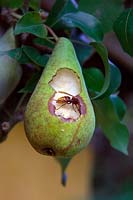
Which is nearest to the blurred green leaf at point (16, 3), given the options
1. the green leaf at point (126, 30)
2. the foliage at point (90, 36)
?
the foliage at point (90, 36)

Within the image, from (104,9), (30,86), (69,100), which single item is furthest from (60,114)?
(104,9)

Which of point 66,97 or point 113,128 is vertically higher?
point 66,97

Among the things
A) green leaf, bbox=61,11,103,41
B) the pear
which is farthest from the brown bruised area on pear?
green leaf, bbox=61,11,103,41

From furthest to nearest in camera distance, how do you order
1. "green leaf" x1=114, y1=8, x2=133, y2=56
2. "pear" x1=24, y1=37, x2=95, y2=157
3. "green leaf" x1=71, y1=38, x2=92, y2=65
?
"green leaf" x1=71, y1=38, x2=92, y2=65, "green leaf" x1=114, y1=8, x2=133, y2=56, "pear" x1=24, y1=37, x2=95, y2=157

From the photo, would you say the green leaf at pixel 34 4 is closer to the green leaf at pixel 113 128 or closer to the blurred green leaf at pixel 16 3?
the blurred green leaf at pixel 16 3

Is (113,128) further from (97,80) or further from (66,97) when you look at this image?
(66,97)

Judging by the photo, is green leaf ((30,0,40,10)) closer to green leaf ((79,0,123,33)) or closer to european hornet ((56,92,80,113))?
green leaf ((79,0,123,33))
